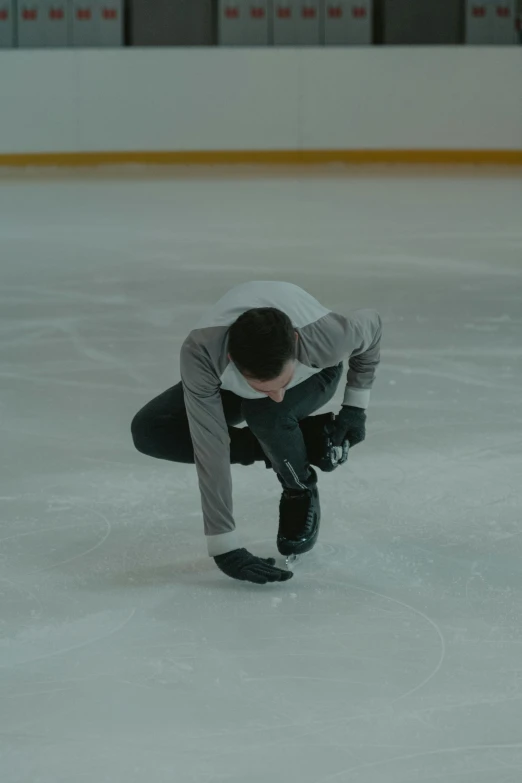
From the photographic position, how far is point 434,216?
8.02m

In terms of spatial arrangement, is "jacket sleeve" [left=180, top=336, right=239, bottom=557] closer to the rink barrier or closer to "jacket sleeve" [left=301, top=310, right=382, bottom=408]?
"jacket sleeve" [left=301, top=310, right=382, bottom=408]

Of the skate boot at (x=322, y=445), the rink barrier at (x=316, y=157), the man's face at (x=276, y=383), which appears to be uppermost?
the rink barrier at (x=316, y=157)

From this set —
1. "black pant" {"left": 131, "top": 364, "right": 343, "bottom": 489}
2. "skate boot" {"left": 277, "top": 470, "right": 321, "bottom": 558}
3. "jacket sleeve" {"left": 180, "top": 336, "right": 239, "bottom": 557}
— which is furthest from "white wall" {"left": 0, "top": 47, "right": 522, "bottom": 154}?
"jacket sleeve" {"left": 180, "top": 336, "right": 239, "bottom": 557}

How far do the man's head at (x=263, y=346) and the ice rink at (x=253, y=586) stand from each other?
41 cm

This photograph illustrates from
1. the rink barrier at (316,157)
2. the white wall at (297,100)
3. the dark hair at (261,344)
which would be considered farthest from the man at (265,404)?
the rink barrier at (316,157)

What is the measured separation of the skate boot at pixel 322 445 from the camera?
2.27 metres

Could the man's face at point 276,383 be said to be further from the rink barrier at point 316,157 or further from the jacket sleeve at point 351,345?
the rink barrier at point 316,157

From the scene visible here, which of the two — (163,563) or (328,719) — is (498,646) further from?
(163,563)

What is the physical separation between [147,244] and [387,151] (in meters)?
6.13

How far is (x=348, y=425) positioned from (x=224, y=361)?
0.33 metres

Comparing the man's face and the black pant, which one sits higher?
the man's face

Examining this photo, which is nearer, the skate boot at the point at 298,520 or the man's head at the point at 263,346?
the man's head at the point at 263,346

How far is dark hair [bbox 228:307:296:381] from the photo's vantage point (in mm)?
1893

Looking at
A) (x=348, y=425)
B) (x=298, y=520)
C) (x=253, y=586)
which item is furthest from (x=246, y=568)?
(x=348, y=425)
